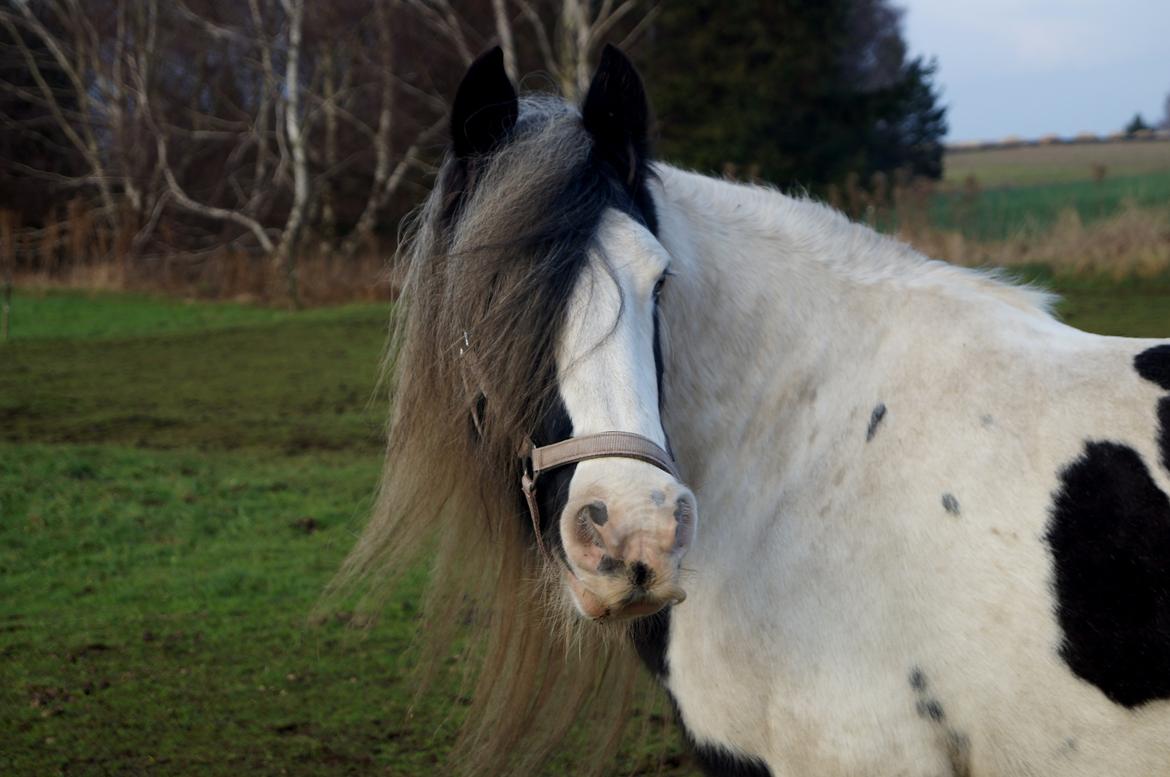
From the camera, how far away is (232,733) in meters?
3.81

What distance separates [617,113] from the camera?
2.20 meters

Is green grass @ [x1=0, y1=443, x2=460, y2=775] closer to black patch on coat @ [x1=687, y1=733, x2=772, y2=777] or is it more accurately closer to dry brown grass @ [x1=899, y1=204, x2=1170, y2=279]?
black patch on coat @ [x1=687, y1=733, x2=772, y2=777]

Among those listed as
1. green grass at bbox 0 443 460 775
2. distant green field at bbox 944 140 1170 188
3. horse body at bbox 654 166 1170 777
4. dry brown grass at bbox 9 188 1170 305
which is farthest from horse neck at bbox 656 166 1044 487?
distant green field at bbox 944 140 1170 188

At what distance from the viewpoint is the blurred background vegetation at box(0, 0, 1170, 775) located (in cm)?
414

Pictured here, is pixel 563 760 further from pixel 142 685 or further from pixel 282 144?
pixel 282 144

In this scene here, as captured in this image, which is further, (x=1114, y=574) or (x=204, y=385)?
(x=204, y=385)

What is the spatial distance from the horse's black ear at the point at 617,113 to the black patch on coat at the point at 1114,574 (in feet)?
3.51

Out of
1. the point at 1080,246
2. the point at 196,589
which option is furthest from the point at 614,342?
the point at 1080,246

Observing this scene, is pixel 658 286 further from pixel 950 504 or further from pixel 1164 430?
pixel 1164 430

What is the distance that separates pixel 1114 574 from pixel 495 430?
119 cm

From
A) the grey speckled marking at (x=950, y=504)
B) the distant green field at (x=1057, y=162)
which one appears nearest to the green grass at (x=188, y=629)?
the grey speckled marking at (x=950, y=504)

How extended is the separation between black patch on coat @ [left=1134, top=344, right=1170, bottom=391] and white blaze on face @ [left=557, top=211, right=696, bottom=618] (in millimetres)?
980

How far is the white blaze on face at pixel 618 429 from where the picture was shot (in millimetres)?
1742

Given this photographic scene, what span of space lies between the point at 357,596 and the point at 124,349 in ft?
31.0
